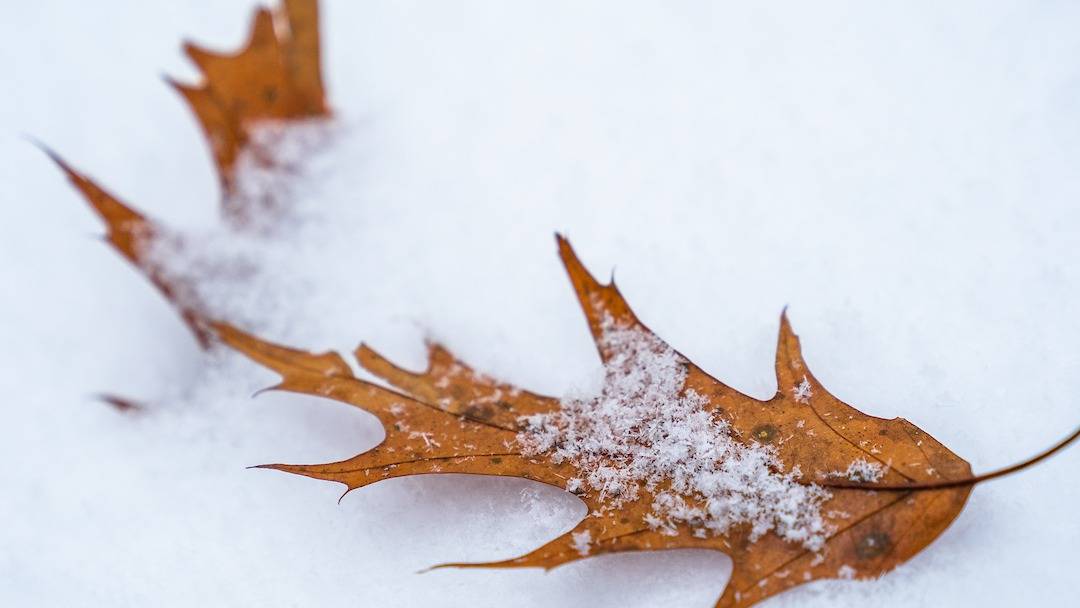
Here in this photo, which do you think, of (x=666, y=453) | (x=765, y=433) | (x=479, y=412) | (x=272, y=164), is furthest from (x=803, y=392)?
(x=272, y=164)

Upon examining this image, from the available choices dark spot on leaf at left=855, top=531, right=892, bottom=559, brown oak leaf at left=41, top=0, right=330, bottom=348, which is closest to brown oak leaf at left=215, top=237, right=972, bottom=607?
dark spot on leaf at left=855, top=531, right=892, bottom=559

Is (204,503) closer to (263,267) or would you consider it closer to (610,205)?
(263,267)

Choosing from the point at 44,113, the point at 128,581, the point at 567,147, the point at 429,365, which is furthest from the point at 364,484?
the point at 44,113

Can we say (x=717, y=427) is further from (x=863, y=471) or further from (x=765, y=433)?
(x=863, y=471)

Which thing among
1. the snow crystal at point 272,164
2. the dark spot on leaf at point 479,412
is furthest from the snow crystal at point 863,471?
the snow crystal at point 272,164

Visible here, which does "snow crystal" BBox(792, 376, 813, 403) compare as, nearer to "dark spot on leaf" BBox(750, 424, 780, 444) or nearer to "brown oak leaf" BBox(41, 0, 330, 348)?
"dark spot on leaf" BBox(750, 424, 780, 444)

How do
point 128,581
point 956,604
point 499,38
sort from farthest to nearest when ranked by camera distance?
point 499,38, point 128,581, point 956,604
